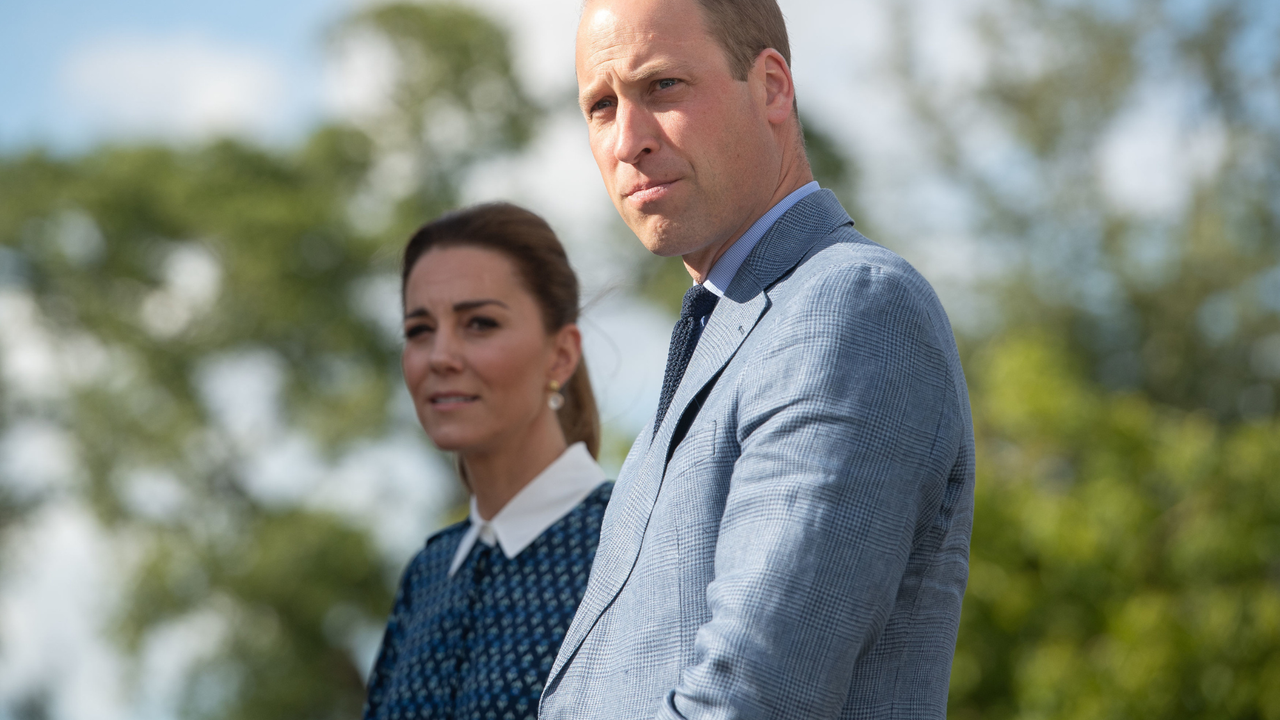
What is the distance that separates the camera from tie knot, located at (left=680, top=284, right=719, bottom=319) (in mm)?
1661

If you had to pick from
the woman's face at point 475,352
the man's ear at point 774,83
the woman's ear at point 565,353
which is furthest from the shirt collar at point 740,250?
the woman's ear at point 565,353

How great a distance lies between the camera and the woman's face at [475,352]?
2752 mm

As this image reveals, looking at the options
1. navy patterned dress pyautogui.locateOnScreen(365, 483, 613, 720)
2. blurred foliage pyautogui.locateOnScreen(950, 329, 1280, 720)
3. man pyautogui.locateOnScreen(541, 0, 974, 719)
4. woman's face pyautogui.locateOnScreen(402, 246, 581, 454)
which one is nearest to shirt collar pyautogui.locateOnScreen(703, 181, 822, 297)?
man pyautogui.locateOnScreen(541, 0, 974, 719)

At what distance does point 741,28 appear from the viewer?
159cm

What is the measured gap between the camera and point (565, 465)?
283cm

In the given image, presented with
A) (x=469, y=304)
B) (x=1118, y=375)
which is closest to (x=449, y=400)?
(x=469, y=304)

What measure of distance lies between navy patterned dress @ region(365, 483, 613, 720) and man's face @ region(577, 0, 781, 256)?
1.20 metres

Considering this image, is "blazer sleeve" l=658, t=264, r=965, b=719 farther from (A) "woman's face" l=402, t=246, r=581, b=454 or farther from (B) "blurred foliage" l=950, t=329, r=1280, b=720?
(B) "blurred foliage" l=950, t=329, r=1280, b=720

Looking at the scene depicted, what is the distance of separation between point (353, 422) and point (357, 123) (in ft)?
14.0

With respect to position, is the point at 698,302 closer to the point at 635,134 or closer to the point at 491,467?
the point at 635,134

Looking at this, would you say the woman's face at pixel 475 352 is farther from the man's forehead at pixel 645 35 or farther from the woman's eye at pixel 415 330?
the man's forehead at pixel 645 35

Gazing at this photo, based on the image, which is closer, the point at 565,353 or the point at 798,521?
the point at 798,521

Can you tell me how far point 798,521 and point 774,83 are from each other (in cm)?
64

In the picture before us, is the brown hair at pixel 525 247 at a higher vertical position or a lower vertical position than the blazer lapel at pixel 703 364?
higher
